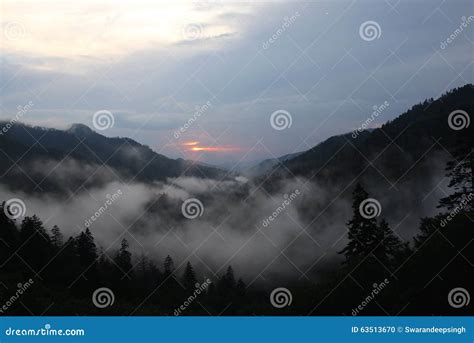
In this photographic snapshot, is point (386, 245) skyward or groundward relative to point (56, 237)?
skyward

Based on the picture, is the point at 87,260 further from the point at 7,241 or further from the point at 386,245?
the point at 386,245

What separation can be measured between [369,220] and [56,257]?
3606cm

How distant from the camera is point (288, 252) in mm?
178500

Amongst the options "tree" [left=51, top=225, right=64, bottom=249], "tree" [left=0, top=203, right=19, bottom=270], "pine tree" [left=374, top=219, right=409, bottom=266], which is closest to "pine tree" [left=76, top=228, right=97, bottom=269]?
"tree" [left=0, top=203, right=19, bottom=270]

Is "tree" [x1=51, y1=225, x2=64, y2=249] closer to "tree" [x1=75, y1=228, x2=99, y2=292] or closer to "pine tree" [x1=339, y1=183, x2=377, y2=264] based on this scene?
"tree" [x1=75, y1=228, x2=99, y2=292]

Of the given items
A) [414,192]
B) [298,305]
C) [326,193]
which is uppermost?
[414,192]

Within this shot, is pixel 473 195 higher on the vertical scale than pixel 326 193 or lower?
lower

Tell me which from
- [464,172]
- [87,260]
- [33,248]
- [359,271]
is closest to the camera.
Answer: [359,271]

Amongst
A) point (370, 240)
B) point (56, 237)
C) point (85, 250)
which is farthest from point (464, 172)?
point (56, 237)

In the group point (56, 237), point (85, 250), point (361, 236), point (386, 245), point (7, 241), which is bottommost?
point (7, 241)

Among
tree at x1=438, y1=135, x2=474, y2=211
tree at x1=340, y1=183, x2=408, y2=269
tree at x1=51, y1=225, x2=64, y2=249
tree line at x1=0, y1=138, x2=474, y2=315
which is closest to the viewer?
tree line at x1=0, y1=138, x2=474, y2=315

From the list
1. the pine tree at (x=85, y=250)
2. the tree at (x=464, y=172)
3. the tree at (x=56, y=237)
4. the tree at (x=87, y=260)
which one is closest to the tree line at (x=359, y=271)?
the tree at (x=464, y=172)

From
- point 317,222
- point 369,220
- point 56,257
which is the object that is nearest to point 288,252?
point 317,222

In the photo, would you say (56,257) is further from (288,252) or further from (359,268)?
(288,252)
